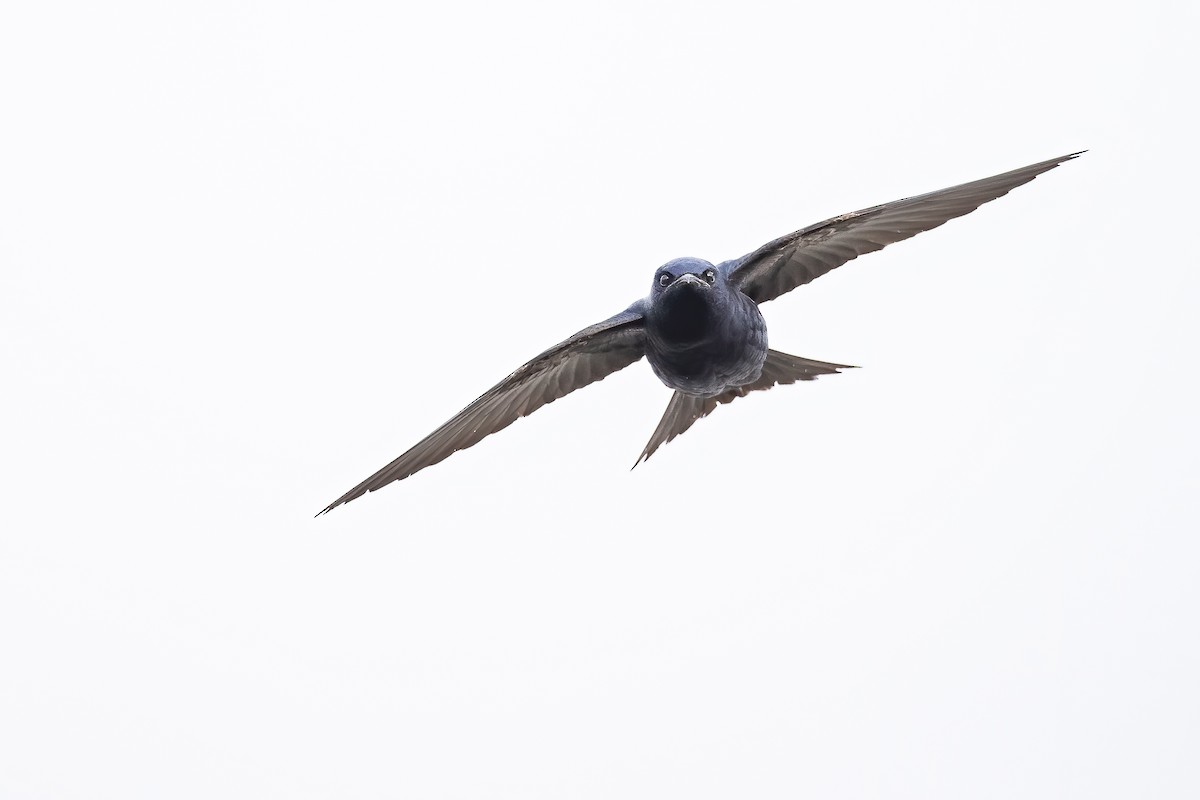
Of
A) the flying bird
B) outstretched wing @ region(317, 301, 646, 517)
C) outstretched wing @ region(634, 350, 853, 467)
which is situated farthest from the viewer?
outstretched wing @ region(634, 350, 853, 467)

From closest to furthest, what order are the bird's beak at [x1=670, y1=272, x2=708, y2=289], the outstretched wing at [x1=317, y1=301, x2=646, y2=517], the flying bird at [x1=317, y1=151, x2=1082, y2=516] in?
the bird's beak at [x1=670, y1=272, x2=708, y2=289], the flying bird at [x1=317, y1=151, x2=1082, y2=516], the outstretched wing at [x1=317, y1=301, x2=646, y2=517]

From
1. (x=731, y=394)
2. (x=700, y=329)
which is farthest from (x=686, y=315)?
(x=731, y=394)

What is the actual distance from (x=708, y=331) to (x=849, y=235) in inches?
39.0

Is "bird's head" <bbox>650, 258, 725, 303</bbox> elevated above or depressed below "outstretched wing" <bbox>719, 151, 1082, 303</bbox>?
below

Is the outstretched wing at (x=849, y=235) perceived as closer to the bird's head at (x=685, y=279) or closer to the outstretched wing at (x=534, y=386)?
the bird's head at (x=685, y=279)

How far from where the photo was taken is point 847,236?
20.1 ft


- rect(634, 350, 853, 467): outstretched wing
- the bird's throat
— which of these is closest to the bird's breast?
the bird's throat

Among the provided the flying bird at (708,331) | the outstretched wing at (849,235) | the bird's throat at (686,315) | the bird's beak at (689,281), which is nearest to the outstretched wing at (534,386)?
the flying bird at (708,331)

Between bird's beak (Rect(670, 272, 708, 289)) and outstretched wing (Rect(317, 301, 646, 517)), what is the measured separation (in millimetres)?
451

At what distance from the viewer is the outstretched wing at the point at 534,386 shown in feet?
19.4

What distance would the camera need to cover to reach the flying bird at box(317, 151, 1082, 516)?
5594mm

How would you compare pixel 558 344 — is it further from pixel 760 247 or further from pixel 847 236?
pixel 847 236

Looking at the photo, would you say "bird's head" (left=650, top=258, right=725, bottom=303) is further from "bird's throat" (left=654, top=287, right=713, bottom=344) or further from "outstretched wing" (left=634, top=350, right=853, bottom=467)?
"outstretched wing" (left=634, top=350, right=853, bottom=467)

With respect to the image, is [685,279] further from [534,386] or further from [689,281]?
[534,386]
